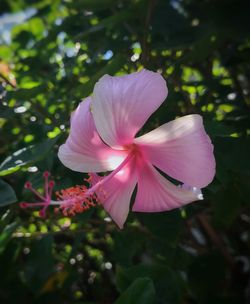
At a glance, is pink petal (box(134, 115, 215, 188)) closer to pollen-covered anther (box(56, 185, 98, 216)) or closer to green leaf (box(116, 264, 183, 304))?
pollen-covered anther (box(56, 185, 98, 216))

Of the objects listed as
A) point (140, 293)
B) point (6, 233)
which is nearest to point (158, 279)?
point (140, 293)

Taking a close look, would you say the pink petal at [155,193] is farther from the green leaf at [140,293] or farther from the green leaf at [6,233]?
the green leaf at [6,233]

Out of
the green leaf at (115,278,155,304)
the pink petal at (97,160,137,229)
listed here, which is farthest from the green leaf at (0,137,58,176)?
the green leaf at (115,278,155,304)

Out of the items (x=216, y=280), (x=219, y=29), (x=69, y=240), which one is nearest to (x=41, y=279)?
(x=69, y=240)

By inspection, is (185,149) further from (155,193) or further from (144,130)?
(144,130)

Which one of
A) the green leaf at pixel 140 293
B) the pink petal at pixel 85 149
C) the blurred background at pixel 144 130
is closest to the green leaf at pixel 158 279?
the blurred background at pixel 144 130

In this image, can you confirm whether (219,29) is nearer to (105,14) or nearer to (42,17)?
(105,14)
